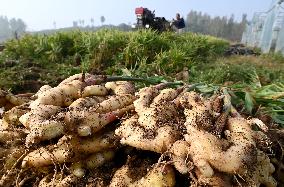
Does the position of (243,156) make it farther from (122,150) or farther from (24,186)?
(24,186)

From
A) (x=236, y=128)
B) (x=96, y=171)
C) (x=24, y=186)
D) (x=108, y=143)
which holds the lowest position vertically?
(x=24, y=186)

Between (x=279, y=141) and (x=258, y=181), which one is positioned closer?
(x=258, y=181)

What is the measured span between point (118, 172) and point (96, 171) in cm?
14

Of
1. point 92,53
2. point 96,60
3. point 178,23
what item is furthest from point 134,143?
point 178,23

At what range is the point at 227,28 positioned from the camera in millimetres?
59531

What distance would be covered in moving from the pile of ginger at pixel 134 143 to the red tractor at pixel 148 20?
1125cm

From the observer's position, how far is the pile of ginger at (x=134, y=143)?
166 cm

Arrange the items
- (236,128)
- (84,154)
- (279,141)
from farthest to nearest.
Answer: (279,141) < (84,154) < (236,128)

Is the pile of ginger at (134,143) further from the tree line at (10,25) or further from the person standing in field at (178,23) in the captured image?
the tree line at (10,25)

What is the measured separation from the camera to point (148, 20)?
13406 mm

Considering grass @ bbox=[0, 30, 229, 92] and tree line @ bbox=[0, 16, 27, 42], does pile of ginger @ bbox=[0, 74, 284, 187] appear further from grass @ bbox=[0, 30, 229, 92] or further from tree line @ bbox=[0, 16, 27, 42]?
tree line @ bbox=[0, 16, 27, 42]

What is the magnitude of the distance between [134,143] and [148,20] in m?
11.9

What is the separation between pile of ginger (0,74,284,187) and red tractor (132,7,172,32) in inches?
443

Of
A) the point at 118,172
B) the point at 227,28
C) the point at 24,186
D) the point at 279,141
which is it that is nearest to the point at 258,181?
the point at 279,141
